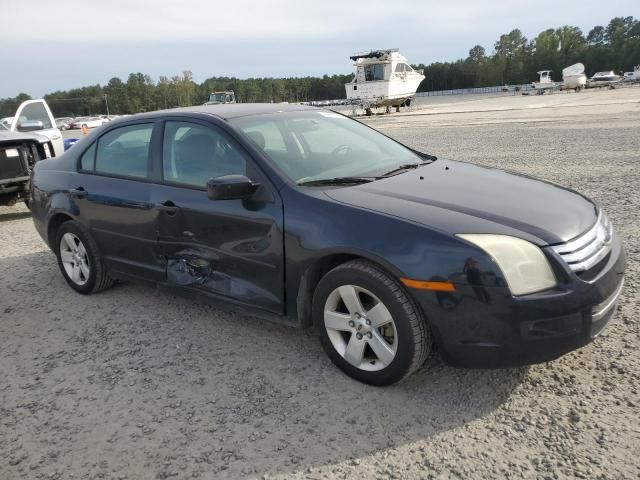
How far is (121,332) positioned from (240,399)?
143 cm

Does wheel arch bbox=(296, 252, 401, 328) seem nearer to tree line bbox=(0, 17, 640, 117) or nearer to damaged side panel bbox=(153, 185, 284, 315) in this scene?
damaged side panel bbox=(153, 185, 284, 315)

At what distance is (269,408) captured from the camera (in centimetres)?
288

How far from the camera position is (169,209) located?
146 inches

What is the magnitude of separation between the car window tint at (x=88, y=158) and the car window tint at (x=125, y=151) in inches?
2.8

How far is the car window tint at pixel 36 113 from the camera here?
34.1 ft

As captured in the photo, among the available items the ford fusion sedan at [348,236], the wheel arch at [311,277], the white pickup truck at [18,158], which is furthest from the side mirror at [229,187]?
the white pickup truck at [18,158]

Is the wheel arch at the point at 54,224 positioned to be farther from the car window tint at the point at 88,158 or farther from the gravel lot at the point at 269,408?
the gravel lot at the point at 269,408

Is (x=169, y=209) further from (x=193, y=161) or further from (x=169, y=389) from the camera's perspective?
(x=169, y=389)

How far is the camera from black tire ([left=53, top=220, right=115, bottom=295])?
14.8 feet

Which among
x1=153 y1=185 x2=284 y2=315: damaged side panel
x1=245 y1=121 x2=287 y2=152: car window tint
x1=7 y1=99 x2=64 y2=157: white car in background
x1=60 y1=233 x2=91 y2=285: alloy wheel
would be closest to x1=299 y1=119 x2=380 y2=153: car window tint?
x1=245 y1=121 x2=287 y2=152: car window tint

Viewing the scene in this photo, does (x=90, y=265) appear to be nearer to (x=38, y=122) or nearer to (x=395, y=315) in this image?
(x=395, y=315)

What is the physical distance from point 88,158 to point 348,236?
2.83 m

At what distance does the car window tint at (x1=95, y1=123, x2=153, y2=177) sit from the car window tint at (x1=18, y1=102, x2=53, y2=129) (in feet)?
22.7

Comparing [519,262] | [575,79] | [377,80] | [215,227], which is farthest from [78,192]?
[575,79]
